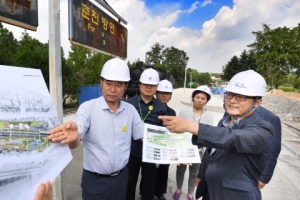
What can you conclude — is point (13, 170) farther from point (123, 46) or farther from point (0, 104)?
point (123, 46)

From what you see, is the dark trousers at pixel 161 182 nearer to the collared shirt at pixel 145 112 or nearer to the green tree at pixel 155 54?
the collared shirt at pixel 145 112

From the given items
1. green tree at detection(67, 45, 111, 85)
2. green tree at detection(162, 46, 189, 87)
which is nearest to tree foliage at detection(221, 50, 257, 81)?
green tree at detection(162, 46, 189, 87)

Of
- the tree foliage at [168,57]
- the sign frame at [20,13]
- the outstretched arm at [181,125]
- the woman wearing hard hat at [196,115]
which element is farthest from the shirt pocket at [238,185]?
the tree foliage at [168,57]

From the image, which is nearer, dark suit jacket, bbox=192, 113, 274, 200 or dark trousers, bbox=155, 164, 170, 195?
dark suit jacket, bbox=192, 113, 274, 200

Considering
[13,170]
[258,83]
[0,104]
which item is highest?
[258,83]

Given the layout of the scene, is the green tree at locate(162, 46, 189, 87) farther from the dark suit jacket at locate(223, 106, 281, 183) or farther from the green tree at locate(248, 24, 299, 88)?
the dark suit jacket at locate(223, 106, 281, 183)

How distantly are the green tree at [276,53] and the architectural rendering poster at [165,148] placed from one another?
29278 mm

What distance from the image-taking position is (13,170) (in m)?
0.73

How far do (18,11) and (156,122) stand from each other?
182cm

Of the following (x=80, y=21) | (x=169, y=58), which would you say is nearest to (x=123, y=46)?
(x=80, y=21)

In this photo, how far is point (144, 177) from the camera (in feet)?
8.39

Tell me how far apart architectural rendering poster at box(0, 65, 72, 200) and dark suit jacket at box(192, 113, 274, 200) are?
763mm

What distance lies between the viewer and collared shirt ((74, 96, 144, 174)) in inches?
62.9

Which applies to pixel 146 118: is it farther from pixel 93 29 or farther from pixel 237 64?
pixel 237 64
